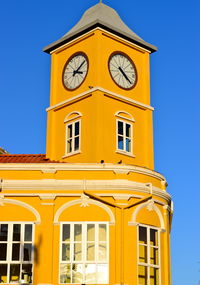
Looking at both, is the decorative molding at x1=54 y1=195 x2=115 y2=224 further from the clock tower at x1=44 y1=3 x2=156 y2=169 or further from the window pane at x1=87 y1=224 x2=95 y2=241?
the clock tower at x1=44 y1=3 x2=156 y2=169

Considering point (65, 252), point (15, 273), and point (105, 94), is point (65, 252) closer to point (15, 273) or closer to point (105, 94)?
point (15, 273)

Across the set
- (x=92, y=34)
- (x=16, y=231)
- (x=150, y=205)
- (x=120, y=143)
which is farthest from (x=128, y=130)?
(x=16, y=231)

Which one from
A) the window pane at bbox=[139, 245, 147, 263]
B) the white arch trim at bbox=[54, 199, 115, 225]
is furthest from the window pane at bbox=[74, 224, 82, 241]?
the window pane at bbox=[139, 245, 147, 263]

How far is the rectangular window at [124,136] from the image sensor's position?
3281 centimetres

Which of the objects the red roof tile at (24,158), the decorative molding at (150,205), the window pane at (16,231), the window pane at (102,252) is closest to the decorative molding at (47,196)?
the window pane at (16,231)

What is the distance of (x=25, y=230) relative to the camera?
27828mm

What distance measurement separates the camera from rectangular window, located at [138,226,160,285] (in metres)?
27.8

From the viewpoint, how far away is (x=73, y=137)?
3312cm

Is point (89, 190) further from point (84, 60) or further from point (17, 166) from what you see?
point (84, 60)

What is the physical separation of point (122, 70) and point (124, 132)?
3511mm

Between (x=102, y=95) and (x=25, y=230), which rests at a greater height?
(x=102, y=95)

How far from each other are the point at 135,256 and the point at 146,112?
9.75 meters

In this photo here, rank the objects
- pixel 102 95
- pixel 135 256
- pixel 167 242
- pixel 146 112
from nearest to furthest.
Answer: pixel 135 256 → pixel 167 242 → pixel 102 95 → pixel 146 112

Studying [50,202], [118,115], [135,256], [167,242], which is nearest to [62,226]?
[50,202]
